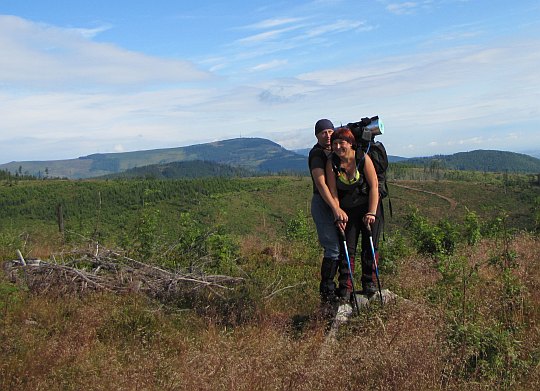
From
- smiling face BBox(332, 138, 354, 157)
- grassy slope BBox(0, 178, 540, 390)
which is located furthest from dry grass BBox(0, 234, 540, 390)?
smiling face BBox(332, 138, 354, 157)

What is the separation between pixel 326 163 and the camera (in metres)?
5.06

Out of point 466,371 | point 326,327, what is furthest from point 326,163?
point 466,371

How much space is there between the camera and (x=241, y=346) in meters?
4.26

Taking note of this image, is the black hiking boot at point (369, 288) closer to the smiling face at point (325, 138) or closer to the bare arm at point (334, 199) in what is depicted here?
the bare arm at point (334, 199)

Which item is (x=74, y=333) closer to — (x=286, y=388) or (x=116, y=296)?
(x=116, y=296)

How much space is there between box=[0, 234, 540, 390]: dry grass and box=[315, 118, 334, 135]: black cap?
201 cm

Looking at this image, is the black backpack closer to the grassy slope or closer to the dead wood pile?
the grassy slope

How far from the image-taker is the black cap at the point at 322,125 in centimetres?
521

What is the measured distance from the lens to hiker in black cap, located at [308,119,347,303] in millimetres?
5039

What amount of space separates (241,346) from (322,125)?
8.17ft

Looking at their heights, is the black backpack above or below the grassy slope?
above

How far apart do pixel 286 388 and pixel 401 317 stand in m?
1.33

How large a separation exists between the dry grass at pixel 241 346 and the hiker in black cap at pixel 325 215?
0.41 m

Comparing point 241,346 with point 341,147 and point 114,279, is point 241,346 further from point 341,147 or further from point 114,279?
point 114,279
